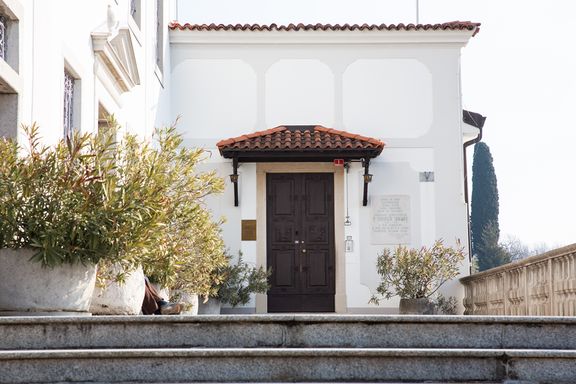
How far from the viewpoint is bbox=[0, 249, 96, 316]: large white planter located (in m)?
7.17

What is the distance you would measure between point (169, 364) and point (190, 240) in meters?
4.00

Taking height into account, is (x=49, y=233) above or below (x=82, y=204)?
below

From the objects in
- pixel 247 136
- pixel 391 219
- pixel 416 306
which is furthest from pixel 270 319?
pixel 391 219

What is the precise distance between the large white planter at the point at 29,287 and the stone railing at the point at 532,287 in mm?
5423

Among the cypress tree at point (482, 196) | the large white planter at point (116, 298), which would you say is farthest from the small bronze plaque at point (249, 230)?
the cypress tree at point (482, 196)

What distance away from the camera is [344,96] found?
18.0m

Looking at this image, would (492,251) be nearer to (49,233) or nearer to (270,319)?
(49,233)

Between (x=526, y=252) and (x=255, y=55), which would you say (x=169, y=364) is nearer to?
(x=255, y=55)

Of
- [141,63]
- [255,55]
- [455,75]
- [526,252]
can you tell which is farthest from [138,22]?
[526,252]

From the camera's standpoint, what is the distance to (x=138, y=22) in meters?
15.3

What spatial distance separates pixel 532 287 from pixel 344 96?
22.4 feet

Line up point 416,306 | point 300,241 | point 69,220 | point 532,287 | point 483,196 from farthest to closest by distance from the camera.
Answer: point 483,196 < point 300,241 < point 416,306 < point 532,287 < point 69,220

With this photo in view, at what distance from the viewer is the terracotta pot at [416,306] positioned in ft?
53.0

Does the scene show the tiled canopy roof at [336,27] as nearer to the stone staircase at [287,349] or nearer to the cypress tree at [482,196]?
the stone staircase at [287,349]
